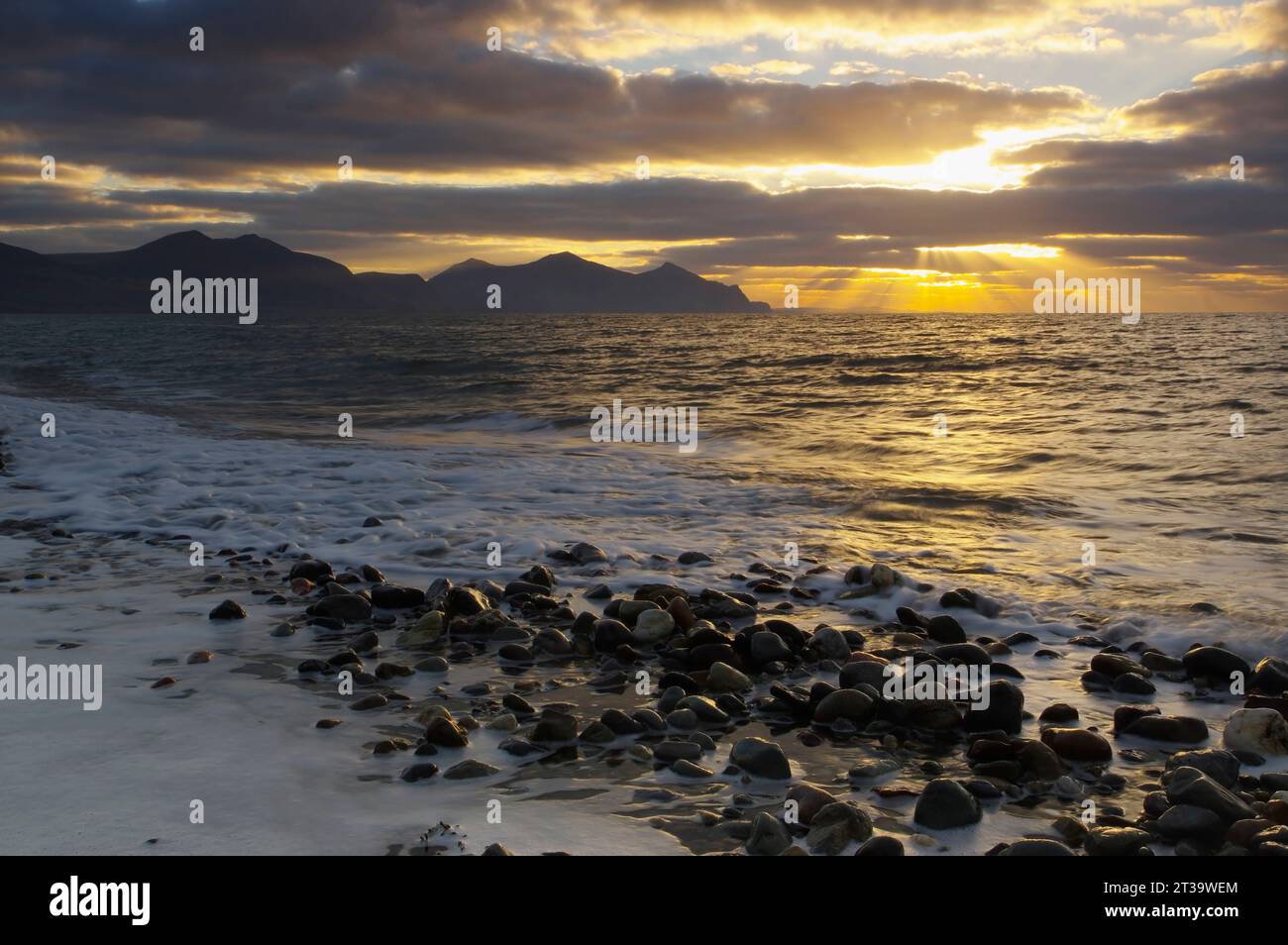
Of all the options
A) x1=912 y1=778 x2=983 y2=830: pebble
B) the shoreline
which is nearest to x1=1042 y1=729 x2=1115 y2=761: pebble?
the shoreline

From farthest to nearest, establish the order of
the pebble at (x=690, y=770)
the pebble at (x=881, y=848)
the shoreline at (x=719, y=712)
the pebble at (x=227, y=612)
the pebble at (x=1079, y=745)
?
the pebble at (x=227, y=612) < the pebble at (x=1079, y=745) < the pebble at (x=690, y=770) < the shoreline at (x=719, y=712) < the pebble at (x=881, y=848)

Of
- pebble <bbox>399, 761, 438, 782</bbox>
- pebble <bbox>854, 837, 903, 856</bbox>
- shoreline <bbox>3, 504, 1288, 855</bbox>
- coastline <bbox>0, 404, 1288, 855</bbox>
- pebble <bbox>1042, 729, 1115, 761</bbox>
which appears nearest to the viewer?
pebble <bbox>854, 837, 903, 856</bbox>

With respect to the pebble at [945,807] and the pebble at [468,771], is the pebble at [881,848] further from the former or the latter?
the pebble at [468,771]

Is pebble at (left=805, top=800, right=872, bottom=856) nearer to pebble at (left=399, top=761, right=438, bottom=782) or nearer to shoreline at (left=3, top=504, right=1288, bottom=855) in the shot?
shoreline at (left=3, top=504, right=1288, bottom=855)

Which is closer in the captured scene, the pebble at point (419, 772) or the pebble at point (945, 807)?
the pebble at point (945, 807)

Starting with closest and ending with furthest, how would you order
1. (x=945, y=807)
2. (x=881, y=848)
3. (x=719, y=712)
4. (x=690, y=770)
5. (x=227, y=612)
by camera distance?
(x=881, y=848) < (x=945, y=807) < (x=690, y=770) < (x=719, y=712) < (x=227, y=612)

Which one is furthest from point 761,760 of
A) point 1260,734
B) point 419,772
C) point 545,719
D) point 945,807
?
point 1260,734

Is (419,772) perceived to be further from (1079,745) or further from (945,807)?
(1079,745)

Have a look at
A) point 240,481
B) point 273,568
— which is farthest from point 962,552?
point 240,481

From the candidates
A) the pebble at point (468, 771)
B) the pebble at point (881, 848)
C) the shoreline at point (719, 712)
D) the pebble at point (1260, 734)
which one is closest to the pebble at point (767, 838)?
the shoreline at point (719, 712)

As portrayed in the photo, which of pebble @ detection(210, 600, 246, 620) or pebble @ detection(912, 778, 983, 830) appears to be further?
pebble @ detection(210, 600, 246, 620)

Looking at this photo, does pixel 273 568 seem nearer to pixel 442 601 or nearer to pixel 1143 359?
pixel 442 601

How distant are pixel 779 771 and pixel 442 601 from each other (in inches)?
135

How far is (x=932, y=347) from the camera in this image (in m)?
47.5
